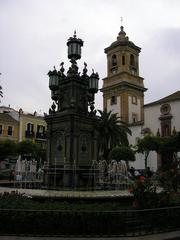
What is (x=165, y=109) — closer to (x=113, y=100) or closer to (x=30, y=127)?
(x=113, y=100)

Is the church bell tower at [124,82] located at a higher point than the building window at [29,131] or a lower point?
higher

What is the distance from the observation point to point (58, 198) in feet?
32.3

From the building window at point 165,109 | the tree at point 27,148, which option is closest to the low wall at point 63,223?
the tree at point 27,148

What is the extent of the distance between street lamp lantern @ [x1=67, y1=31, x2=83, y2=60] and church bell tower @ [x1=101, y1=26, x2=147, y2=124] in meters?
37.6

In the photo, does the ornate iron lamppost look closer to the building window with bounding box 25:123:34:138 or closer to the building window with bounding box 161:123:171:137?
the building window with bounding box 161:123:171:137

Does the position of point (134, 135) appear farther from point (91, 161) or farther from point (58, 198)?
point (58, 198)

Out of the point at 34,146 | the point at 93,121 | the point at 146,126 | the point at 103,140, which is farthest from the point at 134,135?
the point at 93,121

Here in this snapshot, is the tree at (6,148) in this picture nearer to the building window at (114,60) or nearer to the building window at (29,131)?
the building window at (29,131)

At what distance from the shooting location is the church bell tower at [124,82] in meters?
55.1

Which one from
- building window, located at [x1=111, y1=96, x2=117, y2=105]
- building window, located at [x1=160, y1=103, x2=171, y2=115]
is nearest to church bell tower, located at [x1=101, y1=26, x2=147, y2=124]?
building window, located at [x1=111, y1=96, x2=117, y2=105]

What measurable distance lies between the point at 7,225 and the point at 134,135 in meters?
47.3

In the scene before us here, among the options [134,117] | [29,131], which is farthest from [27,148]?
[134,117]

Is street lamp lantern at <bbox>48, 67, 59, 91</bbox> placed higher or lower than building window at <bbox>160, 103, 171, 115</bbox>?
lower

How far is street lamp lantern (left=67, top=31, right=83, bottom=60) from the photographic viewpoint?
16531 millimetres
